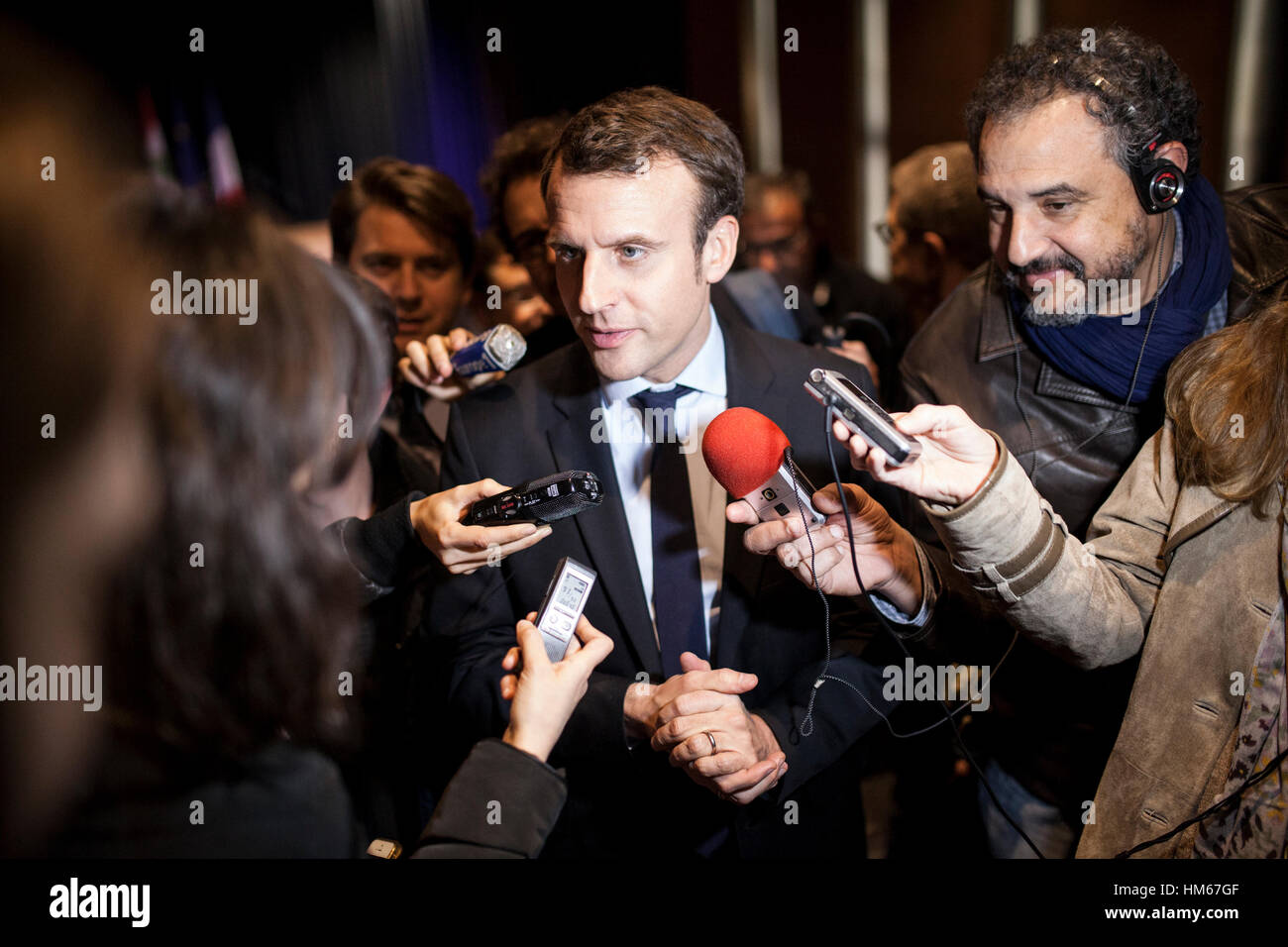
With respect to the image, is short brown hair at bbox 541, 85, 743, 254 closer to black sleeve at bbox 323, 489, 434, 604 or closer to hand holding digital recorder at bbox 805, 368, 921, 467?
hand holding digital recorder at bbox 805, 368, 921, 467

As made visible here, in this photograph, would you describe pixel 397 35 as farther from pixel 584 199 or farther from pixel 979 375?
pixel 979 375

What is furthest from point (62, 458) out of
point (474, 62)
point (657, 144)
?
point (474, 62)

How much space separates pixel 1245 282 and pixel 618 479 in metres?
1.28

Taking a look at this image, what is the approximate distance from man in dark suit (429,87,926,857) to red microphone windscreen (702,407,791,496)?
0.27 m

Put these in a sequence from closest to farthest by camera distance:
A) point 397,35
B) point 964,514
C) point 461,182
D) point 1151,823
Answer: point 964,514, point 1151,823, point 397,35, point 461,182

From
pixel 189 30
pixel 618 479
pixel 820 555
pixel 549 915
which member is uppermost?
pixel 189 30

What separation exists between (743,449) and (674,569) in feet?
1.21

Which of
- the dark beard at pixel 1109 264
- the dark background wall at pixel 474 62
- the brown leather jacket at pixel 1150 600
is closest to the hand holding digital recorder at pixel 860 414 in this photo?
the brown leather jacket at pixel 1150 600

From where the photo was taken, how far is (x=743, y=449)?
1420 mm

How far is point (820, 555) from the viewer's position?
4.95 feet

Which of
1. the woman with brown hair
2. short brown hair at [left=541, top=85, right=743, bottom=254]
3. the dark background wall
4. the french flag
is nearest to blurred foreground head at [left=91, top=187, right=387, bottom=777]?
the woman with brown hair

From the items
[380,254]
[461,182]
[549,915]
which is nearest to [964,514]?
[549,915]

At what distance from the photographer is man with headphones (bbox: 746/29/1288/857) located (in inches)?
64.1

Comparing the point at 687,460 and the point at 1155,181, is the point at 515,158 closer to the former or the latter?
the point at 687,460
